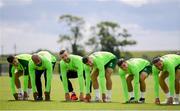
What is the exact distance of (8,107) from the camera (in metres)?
14.1

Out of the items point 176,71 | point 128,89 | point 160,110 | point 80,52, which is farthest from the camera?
point 80,52

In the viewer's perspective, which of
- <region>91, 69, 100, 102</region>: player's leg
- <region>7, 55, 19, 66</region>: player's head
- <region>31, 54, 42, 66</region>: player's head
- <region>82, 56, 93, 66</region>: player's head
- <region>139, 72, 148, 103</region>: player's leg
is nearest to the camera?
<region>82, 56, 93, 66</region>: player's head

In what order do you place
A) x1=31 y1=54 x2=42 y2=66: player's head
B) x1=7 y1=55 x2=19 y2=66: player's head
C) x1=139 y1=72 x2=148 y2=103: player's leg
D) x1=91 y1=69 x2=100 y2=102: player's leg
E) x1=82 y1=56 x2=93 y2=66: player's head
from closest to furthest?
x1=82 y1=56 x2=93 y2=66: player's head
x1=139 y1=72 x2=148 y2=103: player's leg
x1=31 y1=54 x2=42 y2=66: player's head
x1=91 y1=69 x2=100 y2=102: player's leg
x1=7 y1=55 x2=19 y2=66: player's head

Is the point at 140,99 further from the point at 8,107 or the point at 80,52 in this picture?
the point at 80,52

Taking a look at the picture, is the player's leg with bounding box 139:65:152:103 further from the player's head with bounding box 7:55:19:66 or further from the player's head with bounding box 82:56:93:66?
the player's head with bounding box 7:55:19:66

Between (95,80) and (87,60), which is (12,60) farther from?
(95,80)

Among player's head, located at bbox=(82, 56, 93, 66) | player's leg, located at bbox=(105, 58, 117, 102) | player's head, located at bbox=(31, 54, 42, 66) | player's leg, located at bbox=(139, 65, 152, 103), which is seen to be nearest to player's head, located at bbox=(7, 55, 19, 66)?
player's head, located at bbox=(31, 54, 42, 66)

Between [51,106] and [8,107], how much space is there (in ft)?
4.17

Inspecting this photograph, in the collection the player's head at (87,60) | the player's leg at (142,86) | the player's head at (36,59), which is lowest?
the player's leg at (142,86)

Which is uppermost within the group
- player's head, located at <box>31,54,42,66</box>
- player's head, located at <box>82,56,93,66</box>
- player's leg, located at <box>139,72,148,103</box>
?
player's head, located at <box>31,54,42,66</box>

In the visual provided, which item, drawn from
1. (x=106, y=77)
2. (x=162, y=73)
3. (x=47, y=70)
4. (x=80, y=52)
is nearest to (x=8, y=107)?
(x=47, y=70)

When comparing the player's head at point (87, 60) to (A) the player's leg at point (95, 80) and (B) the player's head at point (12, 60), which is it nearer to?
(A) the player's leg at point (95, 80)

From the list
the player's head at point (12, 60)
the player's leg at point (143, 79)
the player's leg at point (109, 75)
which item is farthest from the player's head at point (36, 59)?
the player's leg at point (143, 79)

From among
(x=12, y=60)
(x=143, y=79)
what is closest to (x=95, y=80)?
(x=143, y=79)
